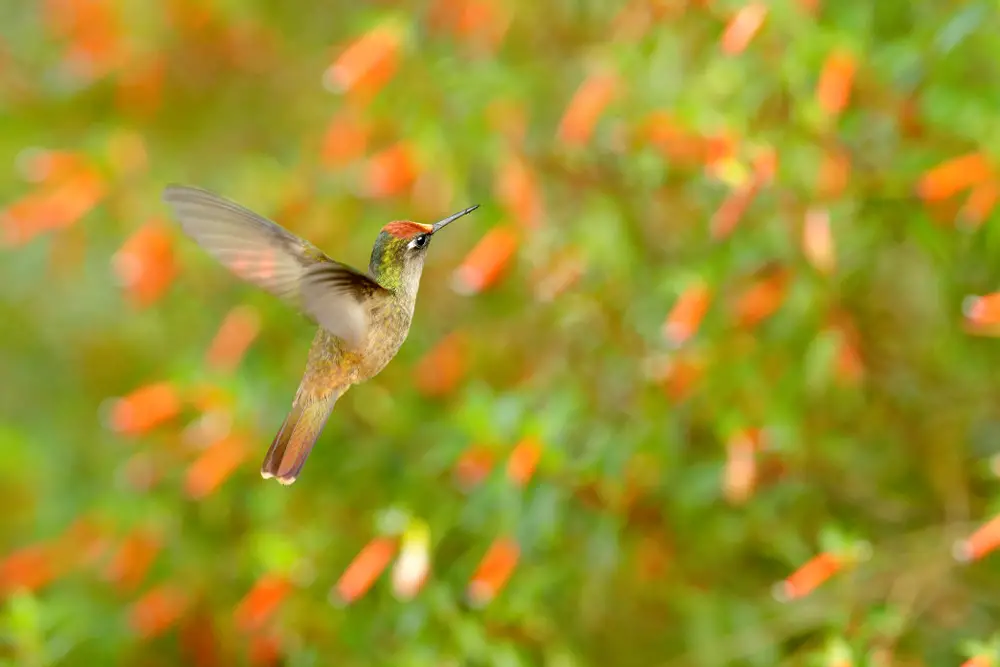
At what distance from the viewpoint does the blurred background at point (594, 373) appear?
255 centimetres

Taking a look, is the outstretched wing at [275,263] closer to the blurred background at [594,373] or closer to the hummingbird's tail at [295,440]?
the hummingbird's tail at [295,440]

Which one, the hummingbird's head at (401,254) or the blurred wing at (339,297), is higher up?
the hummingbird's head at (401,254)

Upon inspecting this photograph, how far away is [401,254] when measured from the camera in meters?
1.64

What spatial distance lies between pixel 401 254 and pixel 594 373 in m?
1.59

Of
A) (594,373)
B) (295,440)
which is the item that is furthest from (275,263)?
(594,373)

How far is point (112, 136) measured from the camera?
351cm

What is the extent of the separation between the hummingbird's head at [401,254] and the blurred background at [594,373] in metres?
0.84

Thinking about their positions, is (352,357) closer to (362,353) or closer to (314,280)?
(362,353)

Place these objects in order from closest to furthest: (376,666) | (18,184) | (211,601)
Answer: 1. (376,666)
2. (211,601)
3. (18,184)

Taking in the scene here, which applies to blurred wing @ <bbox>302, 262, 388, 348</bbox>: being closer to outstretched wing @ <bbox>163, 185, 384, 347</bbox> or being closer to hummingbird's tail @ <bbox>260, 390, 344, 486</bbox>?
outstretched wing @ <bbox>163, 185, 384, 347</bbox>

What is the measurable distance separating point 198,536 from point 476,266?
135cm

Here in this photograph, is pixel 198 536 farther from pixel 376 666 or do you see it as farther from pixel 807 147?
pixel 807 147

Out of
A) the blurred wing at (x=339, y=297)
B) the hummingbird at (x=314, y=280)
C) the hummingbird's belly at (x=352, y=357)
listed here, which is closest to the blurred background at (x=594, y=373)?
the hummingbird's belly at (x=352, y=357)

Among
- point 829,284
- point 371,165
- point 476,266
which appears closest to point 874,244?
point 829,284
